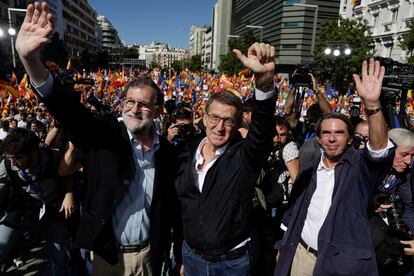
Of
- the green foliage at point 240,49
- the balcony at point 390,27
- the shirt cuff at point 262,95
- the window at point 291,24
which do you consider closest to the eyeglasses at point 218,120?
the shirt cuff at point 262,95

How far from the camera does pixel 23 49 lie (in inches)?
66.9

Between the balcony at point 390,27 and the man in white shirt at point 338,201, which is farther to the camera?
the balcony at point 390,27

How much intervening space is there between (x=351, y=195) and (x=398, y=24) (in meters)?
32.2

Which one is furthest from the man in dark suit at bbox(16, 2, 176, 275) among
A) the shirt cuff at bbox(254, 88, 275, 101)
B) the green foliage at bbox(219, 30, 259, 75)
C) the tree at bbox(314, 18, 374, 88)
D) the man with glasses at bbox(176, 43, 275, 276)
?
the green foliage at bbox(219, 30, 259, 75)

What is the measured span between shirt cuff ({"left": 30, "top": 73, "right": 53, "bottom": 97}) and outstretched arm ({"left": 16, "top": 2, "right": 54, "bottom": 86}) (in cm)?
2

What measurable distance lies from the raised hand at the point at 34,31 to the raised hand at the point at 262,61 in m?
1.12

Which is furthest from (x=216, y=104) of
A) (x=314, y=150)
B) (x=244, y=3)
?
(x=244, y=3)

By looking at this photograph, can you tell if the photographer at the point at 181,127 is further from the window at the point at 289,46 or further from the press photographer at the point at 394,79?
the window at the point at 289,46

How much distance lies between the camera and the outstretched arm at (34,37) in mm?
1707

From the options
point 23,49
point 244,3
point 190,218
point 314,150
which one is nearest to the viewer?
point 23,49

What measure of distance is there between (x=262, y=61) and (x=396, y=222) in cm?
172

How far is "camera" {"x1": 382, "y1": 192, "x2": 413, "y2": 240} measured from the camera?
2.46 m

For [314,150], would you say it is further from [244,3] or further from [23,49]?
[244,3]

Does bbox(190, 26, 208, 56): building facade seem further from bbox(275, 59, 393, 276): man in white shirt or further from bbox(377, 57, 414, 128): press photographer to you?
bbox(275, 59, 393, 276): man in white shirt
